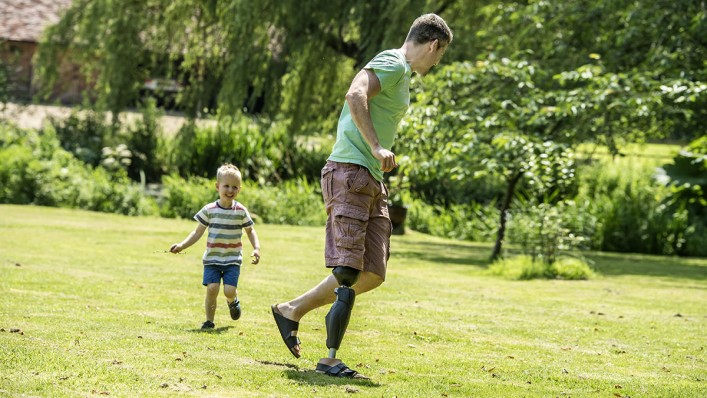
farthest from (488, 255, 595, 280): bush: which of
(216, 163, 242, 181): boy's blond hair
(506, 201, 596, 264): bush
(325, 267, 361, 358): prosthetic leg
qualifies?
(325, 267, 361, 358): prosthetic leg

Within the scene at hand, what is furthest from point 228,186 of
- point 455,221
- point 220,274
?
point 455,221

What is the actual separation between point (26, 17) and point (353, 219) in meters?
31.0

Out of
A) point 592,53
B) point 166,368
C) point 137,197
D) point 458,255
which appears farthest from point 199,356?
point 137,197

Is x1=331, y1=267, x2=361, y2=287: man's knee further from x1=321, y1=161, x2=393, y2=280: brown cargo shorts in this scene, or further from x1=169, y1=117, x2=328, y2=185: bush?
x1=169, y1=117, x2=328, y2=185: bush

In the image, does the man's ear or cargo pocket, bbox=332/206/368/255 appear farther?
the man's ear

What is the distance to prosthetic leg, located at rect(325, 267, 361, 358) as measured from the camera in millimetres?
6137

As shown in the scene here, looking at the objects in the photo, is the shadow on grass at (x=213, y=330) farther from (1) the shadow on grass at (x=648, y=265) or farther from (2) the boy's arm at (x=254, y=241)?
(1) the shadow on grass at (x=648, y=265)

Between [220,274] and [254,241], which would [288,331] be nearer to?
[254,241]

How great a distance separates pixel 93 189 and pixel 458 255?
24.4 feet

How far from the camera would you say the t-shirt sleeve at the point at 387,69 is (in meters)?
6.19

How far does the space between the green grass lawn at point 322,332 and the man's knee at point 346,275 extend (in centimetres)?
52

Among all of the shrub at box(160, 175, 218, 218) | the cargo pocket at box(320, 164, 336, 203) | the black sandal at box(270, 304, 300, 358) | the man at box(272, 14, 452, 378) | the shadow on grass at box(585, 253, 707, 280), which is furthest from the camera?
the shrub at box(160, 175, 218, 218)

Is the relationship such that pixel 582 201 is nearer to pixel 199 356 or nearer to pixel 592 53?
pixel 592 53

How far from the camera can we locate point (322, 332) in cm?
803
